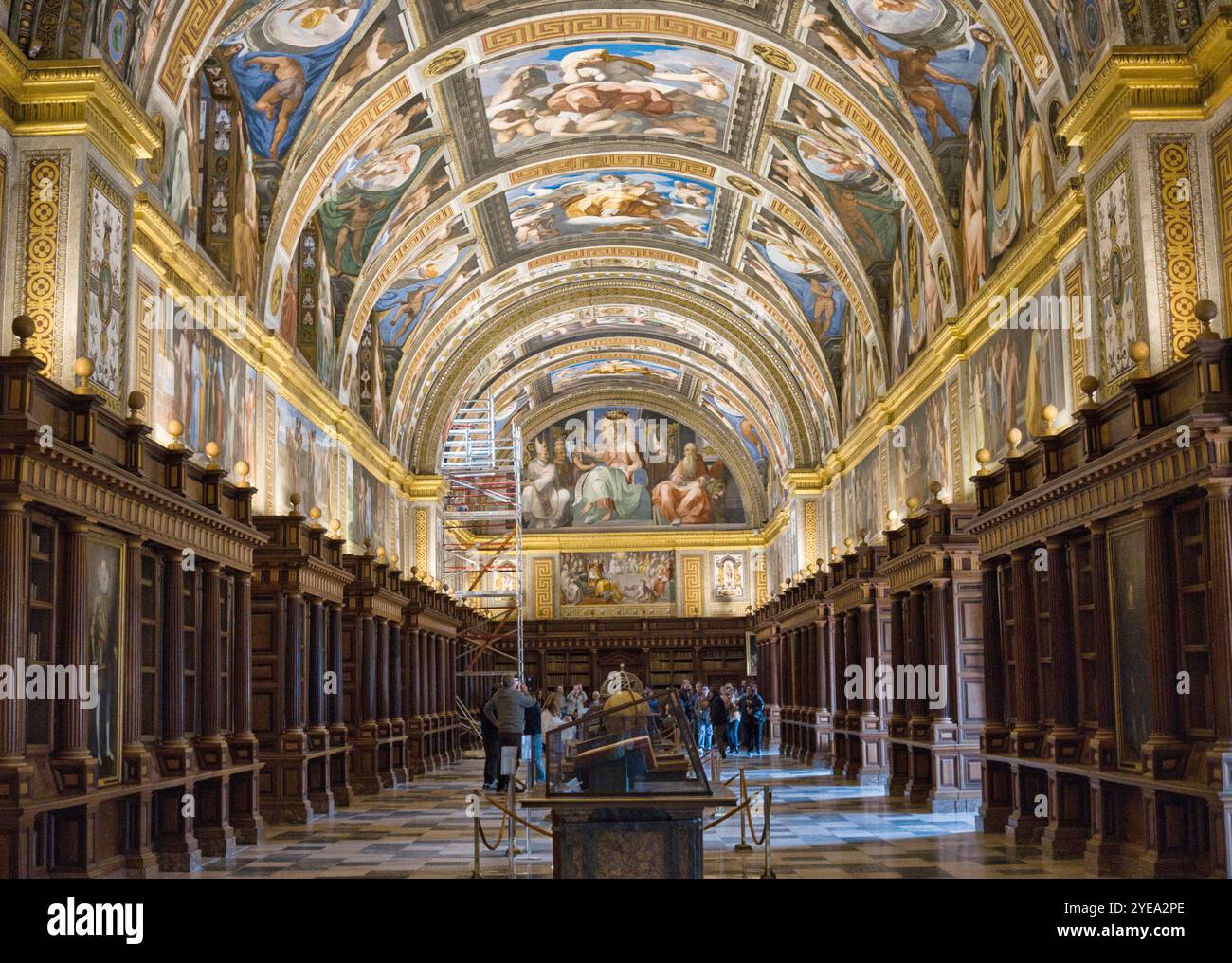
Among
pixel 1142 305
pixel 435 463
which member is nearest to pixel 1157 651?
pixel 1142 305

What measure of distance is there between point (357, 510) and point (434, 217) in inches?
258

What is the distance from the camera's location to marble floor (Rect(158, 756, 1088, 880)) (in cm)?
1314

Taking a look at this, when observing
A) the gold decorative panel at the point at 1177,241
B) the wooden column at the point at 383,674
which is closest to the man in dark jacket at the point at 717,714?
the wooden column at the point at 383,674

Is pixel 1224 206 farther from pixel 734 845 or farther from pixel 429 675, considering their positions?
pixel 429 675

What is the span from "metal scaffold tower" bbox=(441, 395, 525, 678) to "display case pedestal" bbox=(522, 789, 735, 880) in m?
29.2

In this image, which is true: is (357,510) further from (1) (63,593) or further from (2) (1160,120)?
(2) (1160,120)

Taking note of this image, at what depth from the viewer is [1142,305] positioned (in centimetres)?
1255

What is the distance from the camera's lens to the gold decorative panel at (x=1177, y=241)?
12406 mm

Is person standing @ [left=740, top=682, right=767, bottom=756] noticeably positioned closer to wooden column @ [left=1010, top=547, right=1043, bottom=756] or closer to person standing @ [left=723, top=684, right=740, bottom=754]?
person standing @ [left=723, top=684, right=740, bottom=754]

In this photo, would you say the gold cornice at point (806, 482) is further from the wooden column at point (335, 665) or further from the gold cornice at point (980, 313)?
the wooden column at point (335, 665)

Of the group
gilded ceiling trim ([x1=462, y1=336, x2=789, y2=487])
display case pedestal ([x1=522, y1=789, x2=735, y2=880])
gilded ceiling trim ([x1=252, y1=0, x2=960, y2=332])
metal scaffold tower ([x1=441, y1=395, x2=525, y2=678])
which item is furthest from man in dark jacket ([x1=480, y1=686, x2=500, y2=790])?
gilded ceiling trim ([x1=462, y1=336, x2=789, y2=487])

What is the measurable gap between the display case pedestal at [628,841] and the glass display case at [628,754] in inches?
5.6

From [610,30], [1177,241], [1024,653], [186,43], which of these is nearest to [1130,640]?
[1024,653]
